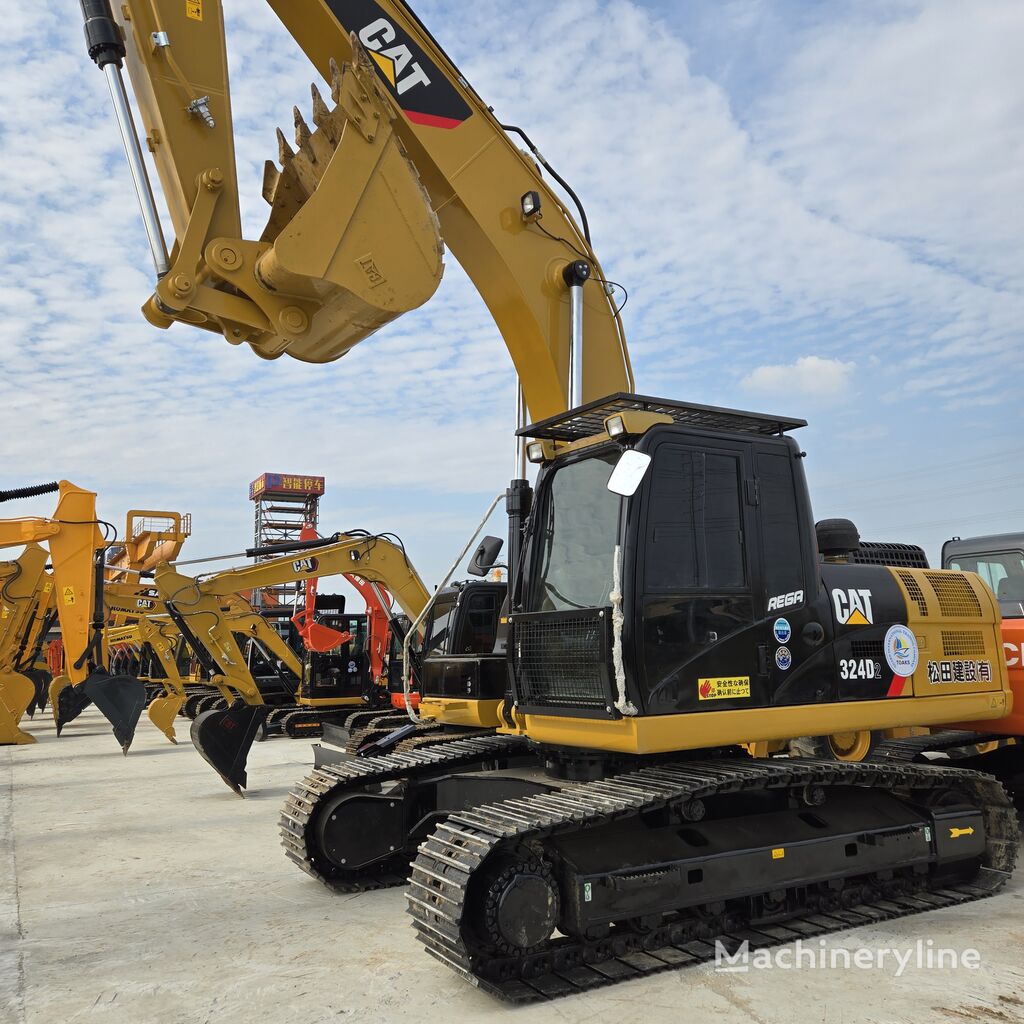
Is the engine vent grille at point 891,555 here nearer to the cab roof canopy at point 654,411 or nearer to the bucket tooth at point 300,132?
the cab roof canopy at point 654,411

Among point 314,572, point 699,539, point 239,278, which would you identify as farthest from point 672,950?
point 314,572

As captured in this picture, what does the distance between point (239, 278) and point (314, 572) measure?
880 cm

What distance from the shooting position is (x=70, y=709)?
58.6 ft

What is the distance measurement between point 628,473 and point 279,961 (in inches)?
112

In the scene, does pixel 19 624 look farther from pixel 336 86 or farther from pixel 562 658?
pixel 562 658

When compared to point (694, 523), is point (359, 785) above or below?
below

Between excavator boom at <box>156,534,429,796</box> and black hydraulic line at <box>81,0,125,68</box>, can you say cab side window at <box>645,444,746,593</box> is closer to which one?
black hydraulic line at <box>81,0,125,68</box>

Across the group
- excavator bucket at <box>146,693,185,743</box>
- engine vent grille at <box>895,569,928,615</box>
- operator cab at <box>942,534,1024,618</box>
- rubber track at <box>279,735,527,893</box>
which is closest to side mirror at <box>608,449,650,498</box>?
rubber track at <box>279,735,527,893</box>

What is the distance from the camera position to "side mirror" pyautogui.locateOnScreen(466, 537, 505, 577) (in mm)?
5754

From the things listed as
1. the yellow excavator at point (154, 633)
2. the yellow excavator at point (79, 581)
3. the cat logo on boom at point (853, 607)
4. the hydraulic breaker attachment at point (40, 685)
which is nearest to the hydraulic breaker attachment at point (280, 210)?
the cat logo on boom at point (853, 607)

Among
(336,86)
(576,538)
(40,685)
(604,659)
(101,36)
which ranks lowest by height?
(40,685)

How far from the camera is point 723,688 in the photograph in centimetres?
453

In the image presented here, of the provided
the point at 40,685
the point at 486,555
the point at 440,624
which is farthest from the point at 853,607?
the point at 40,685

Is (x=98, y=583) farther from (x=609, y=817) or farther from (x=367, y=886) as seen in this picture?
(x=609, y=817)
